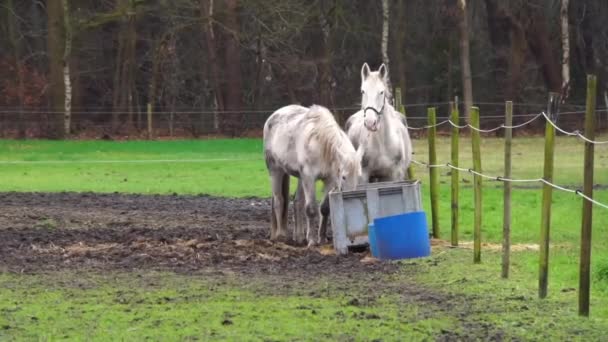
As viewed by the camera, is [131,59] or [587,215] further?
[131,59]

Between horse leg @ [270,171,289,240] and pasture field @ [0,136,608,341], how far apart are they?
1.36 ft

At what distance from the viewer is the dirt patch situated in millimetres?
10453

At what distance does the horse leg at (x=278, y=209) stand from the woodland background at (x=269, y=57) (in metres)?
24.5

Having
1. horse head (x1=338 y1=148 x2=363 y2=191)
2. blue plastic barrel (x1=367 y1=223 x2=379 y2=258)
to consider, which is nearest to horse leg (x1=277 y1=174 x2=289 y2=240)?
horse head (x1=338 y1=148 x2=363 y2=191)

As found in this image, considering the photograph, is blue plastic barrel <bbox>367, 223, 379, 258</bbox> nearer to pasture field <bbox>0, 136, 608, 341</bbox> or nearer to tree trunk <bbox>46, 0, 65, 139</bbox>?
pasture field <bbox>0, 136, 608, 341</bbox>

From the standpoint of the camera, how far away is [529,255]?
11.1m

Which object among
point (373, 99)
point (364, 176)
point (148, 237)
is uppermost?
point (373, 99)

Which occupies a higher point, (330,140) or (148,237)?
(330,140)

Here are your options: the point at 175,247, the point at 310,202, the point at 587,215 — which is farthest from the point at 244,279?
the point at 587,215

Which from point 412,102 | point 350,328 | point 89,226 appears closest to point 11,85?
point 412,102

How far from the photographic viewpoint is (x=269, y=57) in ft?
136

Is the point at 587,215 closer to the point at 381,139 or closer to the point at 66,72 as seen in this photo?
the point at 381,139

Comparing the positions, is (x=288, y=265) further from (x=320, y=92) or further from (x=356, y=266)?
(x=320, y=92)

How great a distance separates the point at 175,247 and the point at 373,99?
8.26 feet
